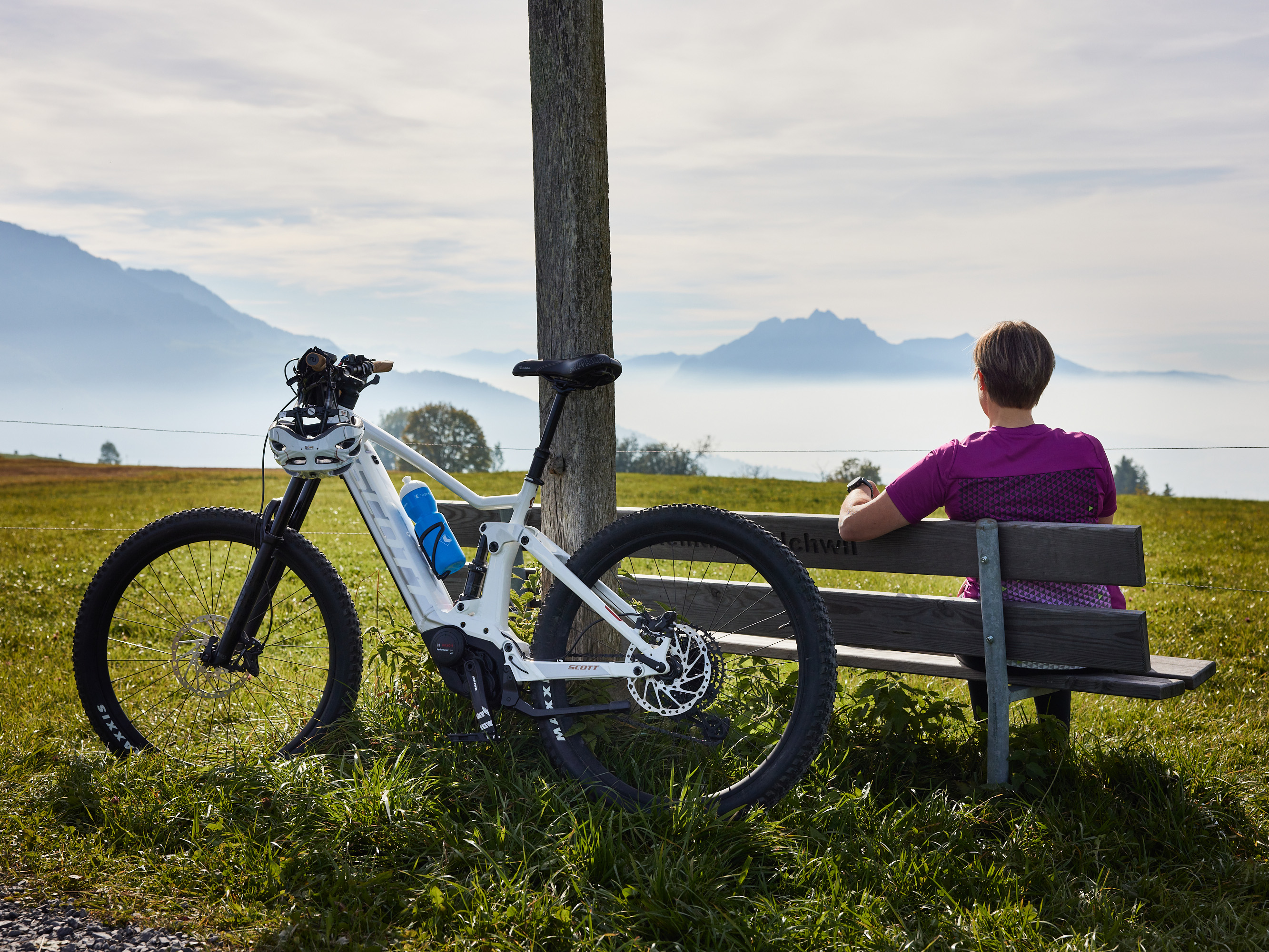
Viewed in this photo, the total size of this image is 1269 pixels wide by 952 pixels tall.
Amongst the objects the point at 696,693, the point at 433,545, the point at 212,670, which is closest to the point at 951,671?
the point at 696,693

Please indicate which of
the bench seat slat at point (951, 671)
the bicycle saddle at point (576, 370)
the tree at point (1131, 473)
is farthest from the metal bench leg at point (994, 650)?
the tree at point (1131, 473)

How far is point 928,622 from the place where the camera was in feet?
10.9

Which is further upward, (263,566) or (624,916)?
(263,566)

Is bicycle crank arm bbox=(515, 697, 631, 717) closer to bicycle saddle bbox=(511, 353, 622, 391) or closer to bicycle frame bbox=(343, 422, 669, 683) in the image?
bicycle frame bbox=(343, 422, 669, 683)

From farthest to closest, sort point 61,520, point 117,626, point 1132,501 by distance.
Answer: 1. point 1132,501
2. point 61,520
3. point 117,626

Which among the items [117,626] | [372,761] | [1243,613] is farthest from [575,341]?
[1243,613]

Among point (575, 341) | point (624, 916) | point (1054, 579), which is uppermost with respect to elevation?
point (575, 341)

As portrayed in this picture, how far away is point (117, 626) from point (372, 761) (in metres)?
3.81

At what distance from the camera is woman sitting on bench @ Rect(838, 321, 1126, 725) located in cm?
317

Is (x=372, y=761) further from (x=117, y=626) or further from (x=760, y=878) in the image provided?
(x=117, y=626)

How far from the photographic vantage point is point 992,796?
3.05 m

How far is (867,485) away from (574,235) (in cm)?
157

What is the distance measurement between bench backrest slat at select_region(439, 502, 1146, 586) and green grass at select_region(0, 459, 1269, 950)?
54 centimetres

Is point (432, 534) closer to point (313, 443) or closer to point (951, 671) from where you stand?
point (313, 443)
